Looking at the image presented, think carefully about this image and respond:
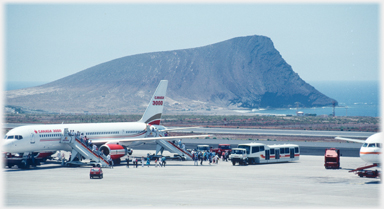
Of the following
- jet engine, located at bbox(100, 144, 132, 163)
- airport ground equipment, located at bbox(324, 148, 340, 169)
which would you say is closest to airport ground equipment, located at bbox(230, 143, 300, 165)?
airport ground equipment, located at bbox(324, 148, 340, 169)

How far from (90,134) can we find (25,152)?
377 inches

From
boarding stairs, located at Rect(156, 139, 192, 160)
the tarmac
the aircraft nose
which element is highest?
the aircraft nose

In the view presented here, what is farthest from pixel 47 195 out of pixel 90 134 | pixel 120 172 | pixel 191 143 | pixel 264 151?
pixel 191 143

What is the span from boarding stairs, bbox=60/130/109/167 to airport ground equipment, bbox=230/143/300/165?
56.1ft

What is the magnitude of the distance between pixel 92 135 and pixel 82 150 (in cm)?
511

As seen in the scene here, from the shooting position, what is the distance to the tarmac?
35.2m

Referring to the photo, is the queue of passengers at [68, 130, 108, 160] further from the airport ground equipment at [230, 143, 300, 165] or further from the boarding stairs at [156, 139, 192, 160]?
the airport ground equipment at [230, 143, 300, 165]

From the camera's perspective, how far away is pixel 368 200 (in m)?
36.5

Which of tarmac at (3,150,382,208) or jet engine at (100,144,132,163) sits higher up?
jet engine at (100,144,132,163)

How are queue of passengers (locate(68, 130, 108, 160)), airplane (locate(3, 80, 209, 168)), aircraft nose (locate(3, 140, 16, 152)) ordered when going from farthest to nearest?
queue of passengers (locate(68, 130, 108, 160)) < airplane (locate(3, 80, 209, 168)) < aircraft nose (locate(3, 140, 16, 152))

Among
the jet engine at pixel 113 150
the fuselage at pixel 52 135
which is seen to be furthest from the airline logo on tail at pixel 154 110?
the jet engine at pixel 113 150

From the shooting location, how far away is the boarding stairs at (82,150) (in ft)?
199

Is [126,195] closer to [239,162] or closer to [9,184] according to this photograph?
[9,184]

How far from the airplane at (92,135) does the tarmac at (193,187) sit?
280 centimetres
